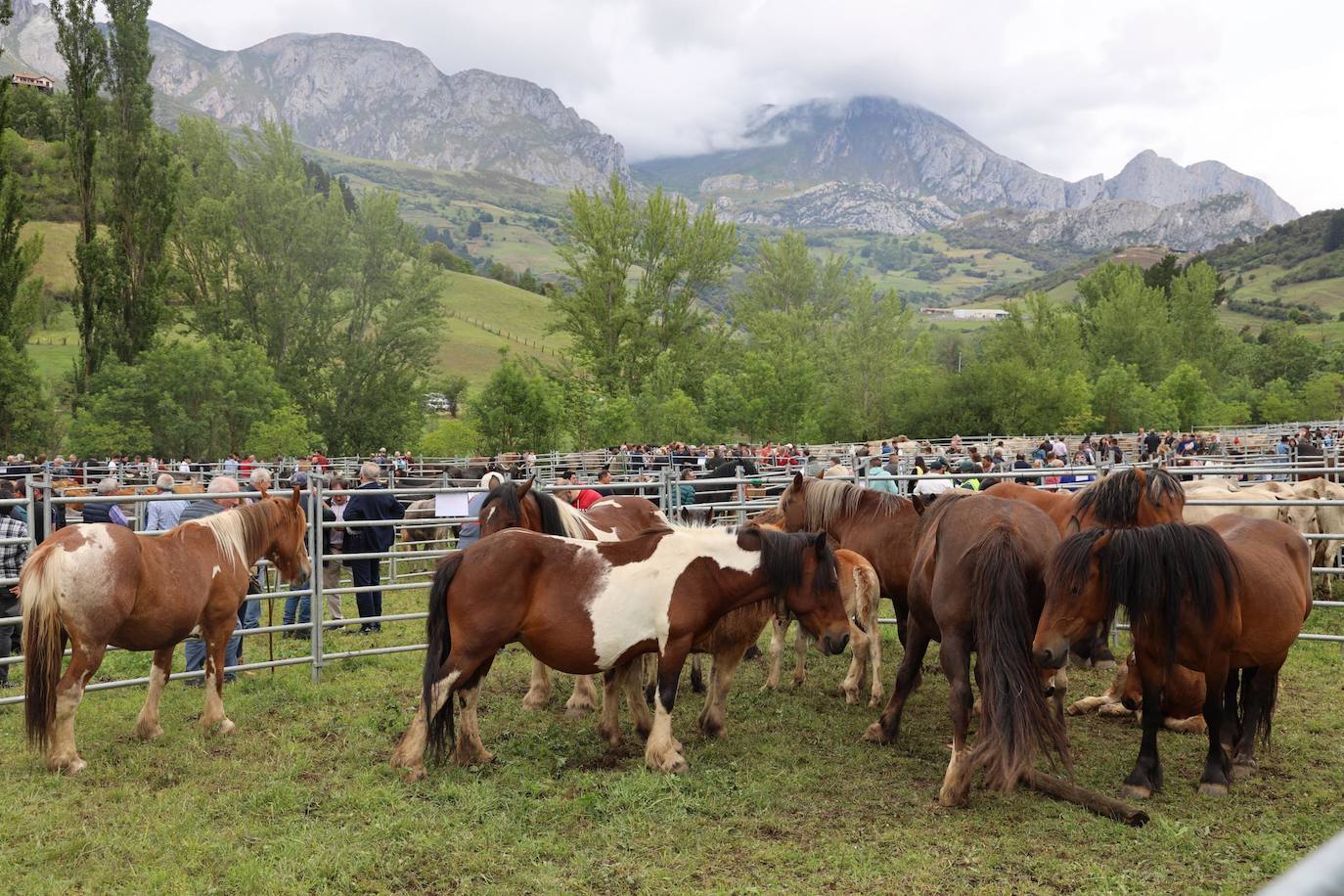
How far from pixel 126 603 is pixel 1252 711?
736cm

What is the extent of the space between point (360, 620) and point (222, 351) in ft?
88.3

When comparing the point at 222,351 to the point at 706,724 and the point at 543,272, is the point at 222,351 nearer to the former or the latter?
the point at 706,724

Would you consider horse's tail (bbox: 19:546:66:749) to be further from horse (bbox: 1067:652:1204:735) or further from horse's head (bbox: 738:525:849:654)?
horse (bbox: 1067:652:1204:735)

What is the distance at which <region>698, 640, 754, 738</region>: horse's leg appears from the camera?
6367mm

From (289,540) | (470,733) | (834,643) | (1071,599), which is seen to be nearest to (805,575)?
(834,643)

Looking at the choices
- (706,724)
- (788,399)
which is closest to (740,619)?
(706,724)

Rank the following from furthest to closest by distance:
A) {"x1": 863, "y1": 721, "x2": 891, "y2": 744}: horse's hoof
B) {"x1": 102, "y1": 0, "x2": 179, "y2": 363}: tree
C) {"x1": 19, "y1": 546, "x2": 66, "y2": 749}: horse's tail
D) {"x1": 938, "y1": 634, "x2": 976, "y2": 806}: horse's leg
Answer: {"x1": 102, "y1": 0, "x2": 179, "y2": 363}: tree, {"x1": 863, "y1": 721, "x2": 891, "y2": 744}: horse's hoof, {"x1": 19, "y1": 546, "x2": 66, "y2": 749}: horse's tail, {"x1": 938, "y1": 634, "x2": 976, "y2": 806}: horse's leg

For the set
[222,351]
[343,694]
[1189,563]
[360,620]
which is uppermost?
[222,351]

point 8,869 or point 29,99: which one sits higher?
point 29,99

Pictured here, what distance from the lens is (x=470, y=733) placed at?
5.78m

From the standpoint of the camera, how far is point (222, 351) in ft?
102

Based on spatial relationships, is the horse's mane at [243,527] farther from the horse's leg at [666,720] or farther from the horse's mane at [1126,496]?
the horse's mane at [1126,496]

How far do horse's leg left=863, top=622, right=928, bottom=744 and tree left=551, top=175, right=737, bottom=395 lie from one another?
33393mm

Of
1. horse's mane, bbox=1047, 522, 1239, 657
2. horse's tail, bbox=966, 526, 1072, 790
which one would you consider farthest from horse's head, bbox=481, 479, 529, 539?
horse's mane, bbox=1047, 522, 1239, 657
